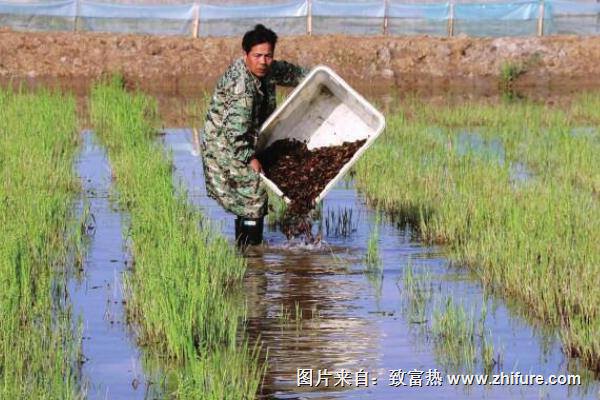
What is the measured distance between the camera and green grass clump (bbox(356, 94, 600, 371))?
5.34 meters

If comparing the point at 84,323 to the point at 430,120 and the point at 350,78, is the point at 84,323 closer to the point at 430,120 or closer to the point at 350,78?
the point at 430,120

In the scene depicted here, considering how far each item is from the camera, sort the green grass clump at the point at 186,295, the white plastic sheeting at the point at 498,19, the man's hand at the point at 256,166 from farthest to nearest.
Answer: the white plastic sheeting at the point at 498,19 → the man's hand at the point at 256,166 → the green grass clump at the point at 186,295

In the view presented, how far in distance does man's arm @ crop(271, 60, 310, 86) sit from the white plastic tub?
10cm

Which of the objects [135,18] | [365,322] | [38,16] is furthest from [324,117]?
[38,16]

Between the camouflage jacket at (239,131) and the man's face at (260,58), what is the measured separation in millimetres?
103

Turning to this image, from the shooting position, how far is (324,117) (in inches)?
293

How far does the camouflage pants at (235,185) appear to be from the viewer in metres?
6.89

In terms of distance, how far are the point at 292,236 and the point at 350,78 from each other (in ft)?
46.6

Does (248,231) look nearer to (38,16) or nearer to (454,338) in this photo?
(454,338)

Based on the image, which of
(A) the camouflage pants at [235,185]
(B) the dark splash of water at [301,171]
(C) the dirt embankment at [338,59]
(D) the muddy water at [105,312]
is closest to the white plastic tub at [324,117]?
(B) the dark splash of water at [301,171]

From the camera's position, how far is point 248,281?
6145mm

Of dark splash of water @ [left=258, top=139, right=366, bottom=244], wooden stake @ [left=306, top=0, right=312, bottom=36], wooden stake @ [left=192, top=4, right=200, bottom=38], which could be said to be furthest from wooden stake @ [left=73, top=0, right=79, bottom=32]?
dark splash of water @ [left=258, top=139, right=366, bottom=244]

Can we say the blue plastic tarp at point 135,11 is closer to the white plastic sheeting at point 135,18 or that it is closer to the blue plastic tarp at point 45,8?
the white plastic sheeting at point 135,18

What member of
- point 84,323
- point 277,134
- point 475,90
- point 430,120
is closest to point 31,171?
point 277,134
